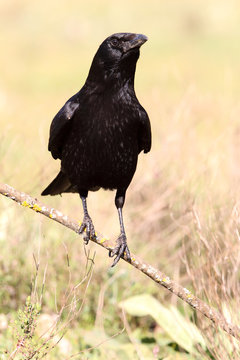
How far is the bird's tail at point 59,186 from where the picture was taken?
4.46 metres

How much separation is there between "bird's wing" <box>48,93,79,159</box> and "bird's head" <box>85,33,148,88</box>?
209mm

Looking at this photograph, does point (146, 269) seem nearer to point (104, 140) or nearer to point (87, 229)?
point (87, 229)

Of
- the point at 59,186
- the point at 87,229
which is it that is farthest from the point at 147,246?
the point at 87,229

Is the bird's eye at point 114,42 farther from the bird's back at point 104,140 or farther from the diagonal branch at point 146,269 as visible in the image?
the diagonal branch at point 146,269

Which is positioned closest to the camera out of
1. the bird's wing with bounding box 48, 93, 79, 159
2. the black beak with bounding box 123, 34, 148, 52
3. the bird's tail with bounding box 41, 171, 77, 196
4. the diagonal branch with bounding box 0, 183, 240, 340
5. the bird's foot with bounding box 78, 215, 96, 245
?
the diagonal branch with bounding box 0, 183, 240, 340

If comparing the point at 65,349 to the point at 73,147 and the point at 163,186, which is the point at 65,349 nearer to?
the point at 73,147

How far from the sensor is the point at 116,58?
375 cm

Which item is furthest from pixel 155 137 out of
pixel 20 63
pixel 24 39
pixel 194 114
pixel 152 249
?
pixel 24 39

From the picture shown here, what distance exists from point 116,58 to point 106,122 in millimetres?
342

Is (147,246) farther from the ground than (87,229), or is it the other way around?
(147,246)

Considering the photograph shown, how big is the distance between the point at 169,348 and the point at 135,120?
1.59m

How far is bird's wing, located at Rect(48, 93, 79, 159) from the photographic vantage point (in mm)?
3918

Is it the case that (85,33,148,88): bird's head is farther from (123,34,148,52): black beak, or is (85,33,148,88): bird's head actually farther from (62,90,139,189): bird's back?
(62,90,139,189): bird's back

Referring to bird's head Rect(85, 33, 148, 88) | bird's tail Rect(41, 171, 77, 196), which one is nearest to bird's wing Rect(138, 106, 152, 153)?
bird's head Rect(85, 33, 148, 88)
